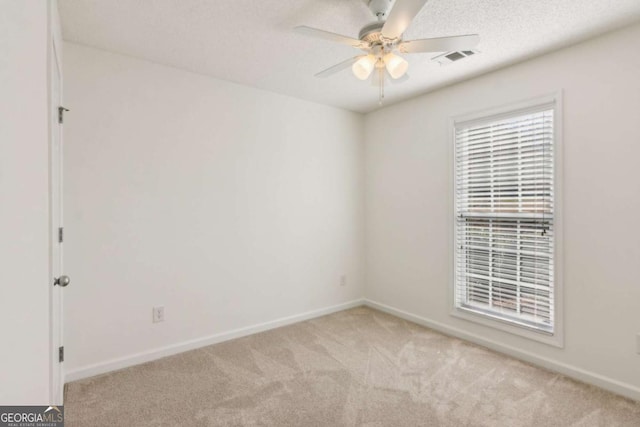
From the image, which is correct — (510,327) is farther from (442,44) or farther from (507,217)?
(442,44)

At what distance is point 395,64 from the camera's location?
6.32 feet

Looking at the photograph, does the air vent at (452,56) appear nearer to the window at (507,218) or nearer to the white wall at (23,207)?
the window at (507,218)

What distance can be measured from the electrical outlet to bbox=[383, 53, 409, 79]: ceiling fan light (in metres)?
2.57

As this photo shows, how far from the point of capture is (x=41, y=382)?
1.19 metres

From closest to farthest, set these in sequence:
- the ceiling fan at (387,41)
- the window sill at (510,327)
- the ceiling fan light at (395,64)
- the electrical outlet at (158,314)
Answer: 1. the ceiling fan at (387,41)
2. the ceiling fan light at (395,64)
3. the window sill at (510,327)
4. the electrical outlet at (158,314)

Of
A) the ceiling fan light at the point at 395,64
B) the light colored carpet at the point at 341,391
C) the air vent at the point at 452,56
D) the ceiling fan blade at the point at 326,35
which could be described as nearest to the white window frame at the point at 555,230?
the light colored carpet at the point at 341,391

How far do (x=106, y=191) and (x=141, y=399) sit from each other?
4.98 feet

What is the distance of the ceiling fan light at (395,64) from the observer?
6.27 feet

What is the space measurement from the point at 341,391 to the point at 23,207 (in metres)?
2.09

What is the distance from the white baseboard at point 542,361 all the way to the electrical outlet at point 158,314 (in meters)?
2.49

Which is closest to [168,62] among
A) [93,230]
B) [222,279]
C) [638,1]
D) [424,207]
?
[93,230]

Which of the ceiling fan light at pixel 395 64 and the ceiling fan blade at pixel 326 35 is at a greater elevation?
the ceiling fan blade at pixel 326 35

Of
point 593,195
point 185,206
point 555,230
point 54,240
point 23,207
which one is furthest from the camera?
point 185,206

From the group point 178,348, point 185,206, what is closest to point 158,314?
point 178,348
